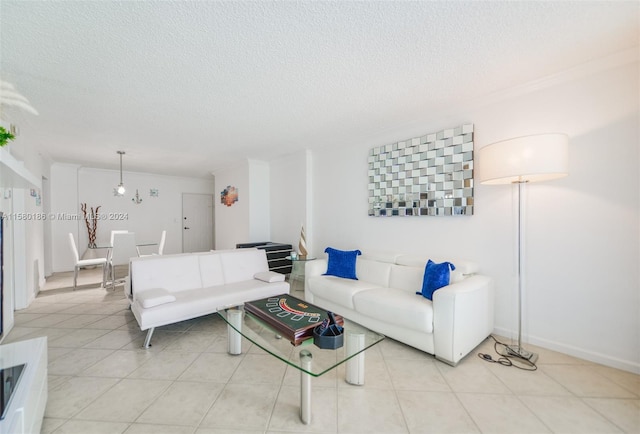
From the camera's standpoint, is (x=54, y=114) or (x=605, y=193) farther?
(x=54, y=114)

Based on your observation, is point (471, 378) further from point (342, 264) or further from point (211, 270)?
point (211, 270)

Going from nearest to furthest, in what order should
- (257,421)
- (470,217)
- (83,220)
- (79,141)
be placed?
1. (257,421)
2. (470,217)
3. (79,141)
4. (83,220)

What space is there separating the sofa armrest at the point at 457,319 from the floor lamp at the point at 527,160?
0.38m

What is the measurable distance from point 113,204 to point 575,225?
8.22m

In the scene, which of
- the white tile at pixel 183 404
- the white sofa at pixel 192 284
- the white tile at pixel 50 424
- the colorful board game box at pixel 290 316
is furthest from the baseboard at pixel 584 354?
the white tile at pixel 50 424

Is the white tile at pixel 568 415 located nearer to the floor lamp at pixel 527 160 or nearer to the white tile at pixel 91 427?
the floor lamp at pixel 527 160

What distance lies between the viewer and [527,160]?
196 centimetres

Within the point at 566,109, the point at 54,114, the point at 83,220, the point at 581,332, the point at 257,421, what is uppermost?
the point at 54,114

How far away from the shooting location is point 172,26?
1608mm

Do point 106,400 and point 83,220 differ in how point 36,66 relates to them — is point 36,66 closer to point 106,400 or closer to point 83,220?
point 106,400

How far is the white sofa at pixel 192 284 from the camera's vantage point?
2367mm

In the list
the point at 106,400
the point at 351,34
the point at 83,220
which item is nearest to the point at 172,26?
the point at 351,34

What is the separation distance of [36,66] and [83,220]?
5264 millimetres

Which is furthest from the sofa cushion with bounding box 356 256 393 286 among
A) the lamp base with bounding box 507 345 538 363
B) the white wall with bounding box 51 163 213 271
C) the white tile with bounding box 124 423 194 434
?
the white wall with bounding box 51 163 213 271
